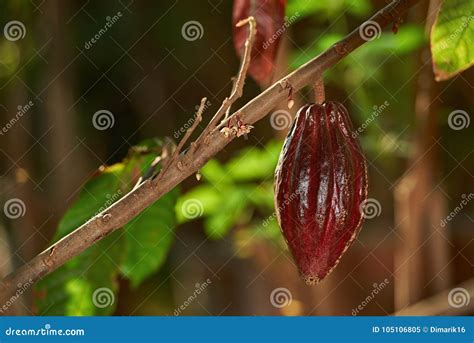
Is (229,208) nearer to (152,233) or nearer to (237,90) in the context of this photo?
(152,233)

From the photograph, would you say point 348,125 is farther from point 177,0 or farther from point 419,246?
point 177,0

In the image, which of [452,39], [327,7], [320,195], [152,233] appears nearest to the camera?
[320,195]

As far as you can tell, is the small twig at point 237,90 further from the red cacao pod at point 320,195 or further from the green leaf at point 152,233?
the green leaf at point 152,233

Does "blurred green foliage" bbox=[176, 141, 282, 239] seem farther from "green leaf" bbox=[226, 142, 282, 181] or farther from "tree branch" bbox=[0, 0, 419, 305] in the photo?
"tree branch" bbox=[0, 0, 419, 305]

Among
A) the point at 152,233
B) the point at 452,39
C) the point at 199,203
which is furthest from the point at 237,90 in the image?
the point at 199,203

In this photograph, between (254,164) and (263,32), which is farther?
(254,164)

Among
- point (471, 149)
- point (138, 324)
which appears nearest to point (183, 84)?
point (471, 149)
